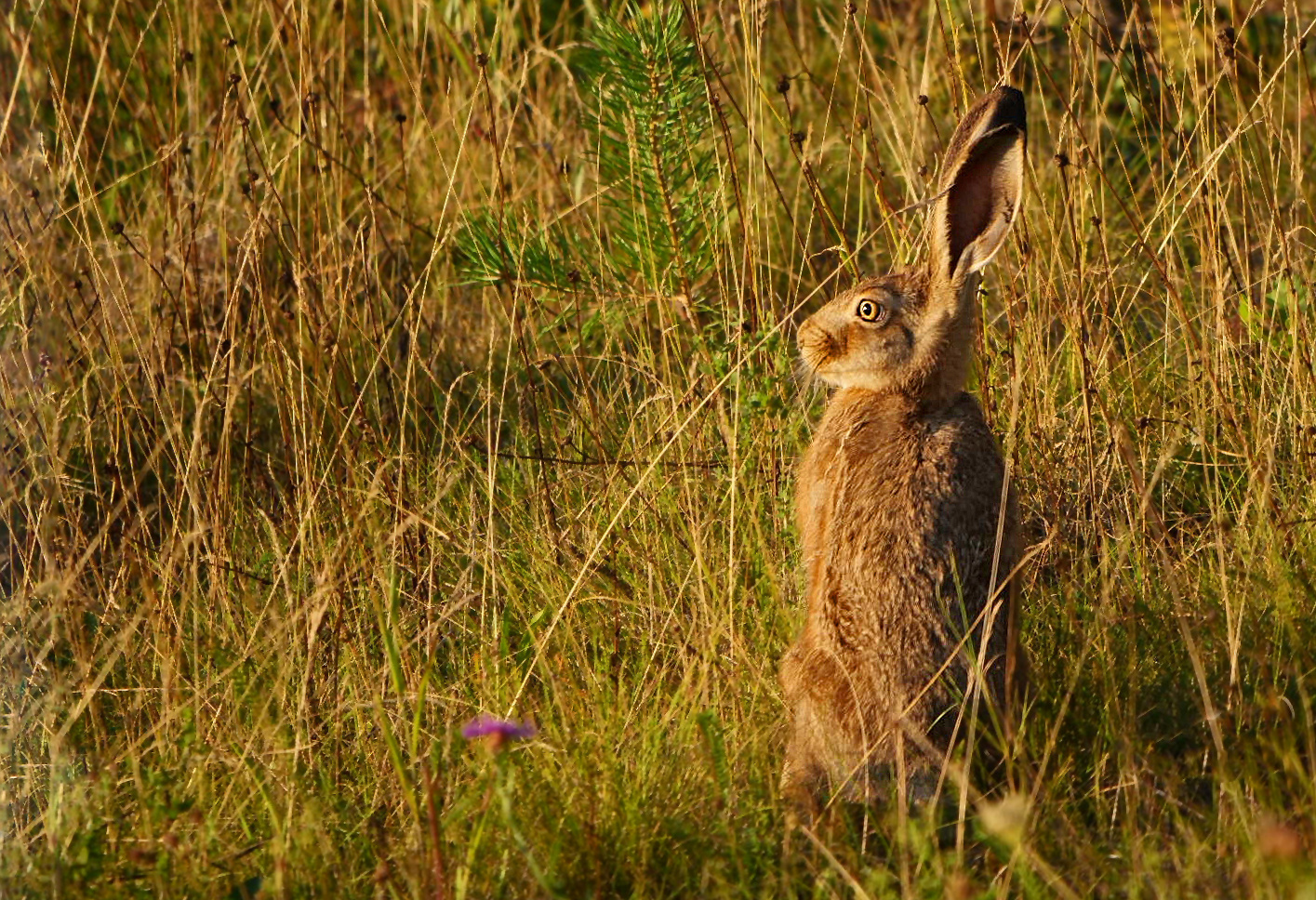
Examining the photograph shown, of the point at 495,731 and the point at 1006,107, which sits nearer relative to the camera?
the point at 495,731

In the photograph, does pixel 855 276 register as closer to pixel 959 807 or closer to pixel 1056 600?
pixel 1056 600

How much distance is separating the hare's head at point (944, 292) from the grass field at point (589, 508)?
212 mm

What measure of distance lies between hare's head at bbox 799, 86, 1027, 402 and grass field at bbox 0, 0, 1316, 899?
212 mm

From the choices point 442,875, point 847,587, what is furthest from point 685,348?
point 442,875

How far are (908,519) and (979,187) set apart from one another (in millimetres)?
868

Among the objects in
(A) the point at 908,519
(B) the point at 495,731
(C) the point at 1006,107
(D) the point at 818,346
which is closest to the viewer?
(B) the point at 495,731

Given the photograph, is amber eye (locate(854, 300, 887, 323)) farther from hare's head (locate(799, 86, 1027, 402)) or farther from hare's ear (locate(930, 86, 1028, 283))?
hare's ear (locate(930, 86, 1028, 283))

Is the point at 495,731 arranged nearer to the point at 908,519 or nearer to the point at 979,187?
the point at 908,519

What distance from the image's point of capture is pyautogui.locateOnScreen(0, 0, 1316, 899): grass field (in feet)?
10.3

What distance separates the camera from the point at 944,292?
381 cm

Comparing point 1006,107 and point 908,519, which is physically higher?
point 1006,107

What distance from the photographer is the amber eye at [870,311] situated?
3.81 m

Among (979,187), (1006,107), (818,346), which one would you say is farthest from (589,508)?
(1006,107)

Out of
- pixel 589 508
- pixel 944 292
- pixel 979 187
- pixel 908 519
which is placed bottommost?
pixel 589 508
